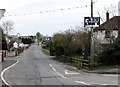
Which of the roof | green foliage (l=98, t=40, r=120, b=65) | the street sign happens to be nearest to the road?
green foliage (l=98, t=40, r=120, b=65)

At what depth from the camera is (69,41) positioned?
61531mm

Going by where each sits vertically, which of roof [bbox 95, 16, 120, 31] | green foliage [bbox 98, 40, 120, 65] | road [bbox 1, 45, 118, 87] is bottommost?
road [bbox 1, 45, 118, 87]

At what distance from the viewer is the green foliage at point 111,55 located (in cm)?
3473

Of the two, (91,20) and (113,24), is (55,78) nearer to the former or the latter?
(91,20)

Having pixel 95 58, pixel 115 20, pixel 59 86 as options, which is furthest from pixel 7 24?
pixel 59 86

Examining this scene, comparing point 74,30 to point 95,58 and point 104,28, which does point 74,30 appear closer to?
point 104,28

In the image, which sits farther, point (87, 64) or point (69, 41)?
point (69, 41)

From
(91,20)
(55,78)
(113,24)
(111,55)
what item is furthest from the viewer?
(113,24)

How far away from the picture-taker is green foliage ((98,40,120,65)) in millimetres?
34731

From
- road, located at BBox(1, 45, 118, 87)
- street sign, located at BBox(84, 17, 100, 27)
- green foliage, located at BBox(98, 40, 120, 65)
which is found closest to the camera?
road, located at BBox(1, 45, 118, 87)

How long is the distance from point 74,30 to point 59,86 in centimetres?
4799

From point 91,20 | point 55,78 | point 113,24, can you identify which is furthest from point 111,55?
point 113,24

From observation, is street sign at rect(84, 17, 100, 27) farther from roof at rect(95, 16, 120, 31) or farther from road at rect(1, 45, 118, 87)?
roof at rect(95, 16, 120, 31)

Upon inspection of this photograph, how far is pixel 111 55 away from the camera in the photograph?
35000 millimetres
